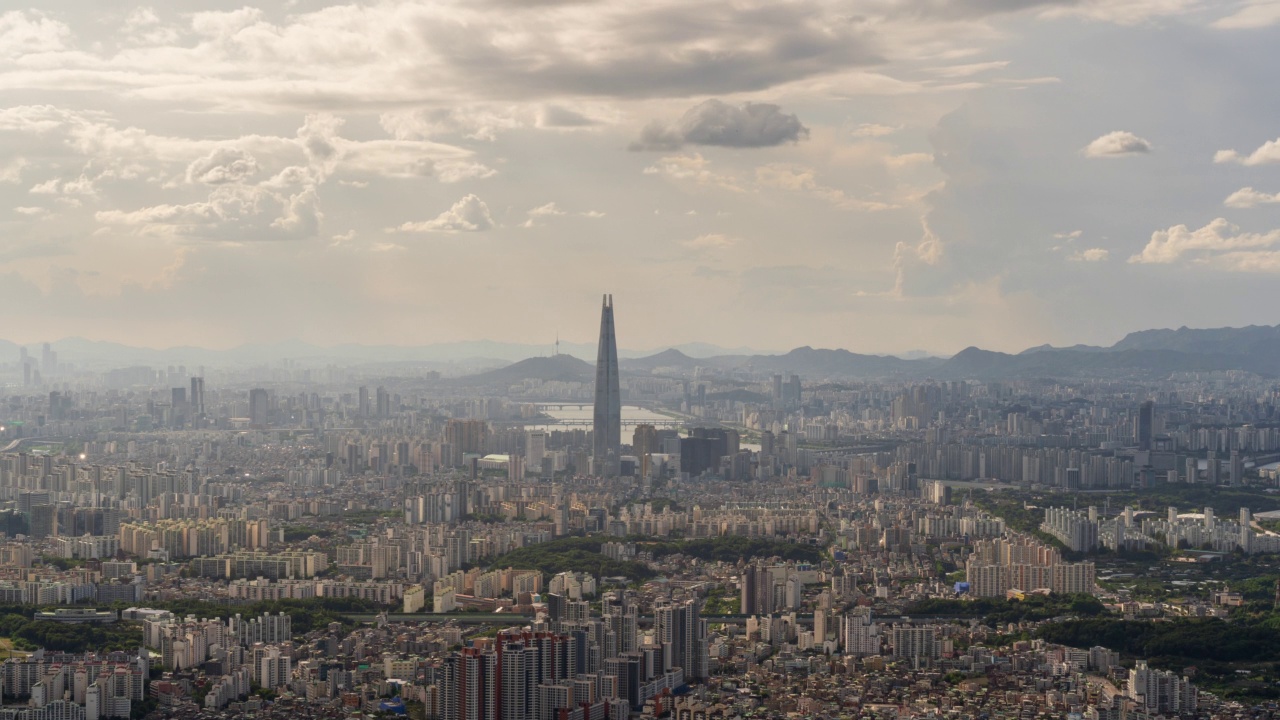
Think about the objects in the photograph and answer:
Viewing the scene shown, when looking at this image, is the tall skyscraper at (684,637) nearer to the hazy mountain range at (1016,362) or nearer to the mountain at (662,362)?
the hazy mountain range at (1016,362)

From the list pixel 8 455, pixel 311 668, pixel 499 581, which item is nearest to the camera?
pixel 311 668

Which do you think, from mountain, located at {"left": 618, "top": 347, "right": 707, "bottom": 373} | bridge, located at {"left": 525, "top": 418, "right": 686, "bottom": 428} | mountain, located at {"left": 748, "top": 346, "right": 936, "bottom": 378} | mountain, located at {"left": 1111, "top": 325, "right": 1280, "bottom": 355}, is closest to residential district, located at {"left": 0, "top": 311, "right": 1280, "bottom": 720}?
bridge, located at {"left": 525, "top": 418, "right": 686, "bottom": 428}

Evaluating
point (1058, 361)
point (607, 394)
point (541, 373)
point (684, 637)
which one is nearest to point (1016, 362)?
point (1058, 361)

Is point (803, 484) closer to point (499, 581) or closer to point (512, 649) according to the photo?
point (499, 581)

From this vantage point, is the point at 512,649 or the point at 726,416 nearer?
the point at 512,649

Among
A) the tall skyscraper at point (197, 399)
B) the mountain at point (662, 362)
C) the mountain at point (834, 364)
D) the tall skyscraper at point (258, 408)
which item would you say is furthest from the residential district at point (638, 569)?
the mountain at point (662, 362)

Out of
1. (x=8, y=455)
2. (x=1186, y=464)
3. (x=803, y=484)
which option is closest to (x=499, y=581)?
(x=803, y=484)
